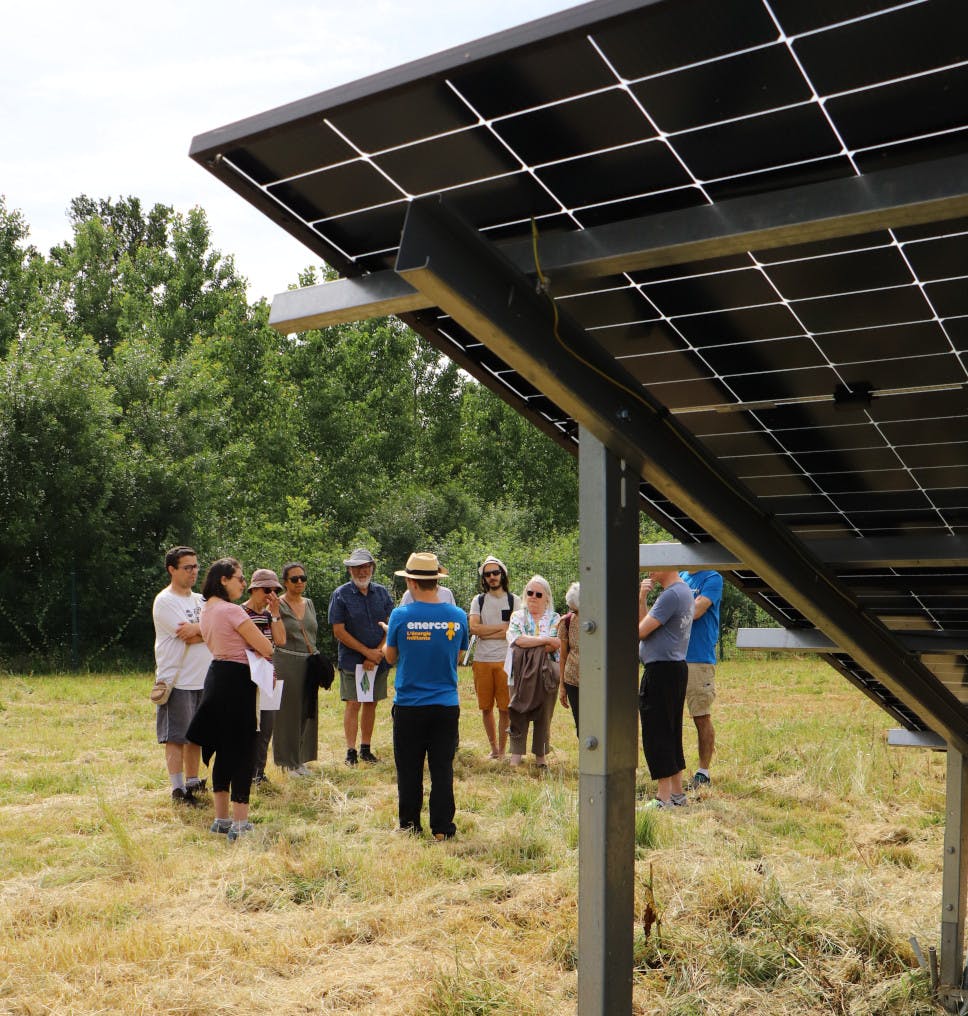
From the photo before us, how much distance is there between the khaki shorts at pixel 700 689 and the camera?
9.78 meters

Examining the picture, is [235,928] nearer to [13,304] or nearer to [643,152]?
[643,152]

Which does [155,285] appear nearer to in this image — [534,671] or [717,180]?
[534,671]

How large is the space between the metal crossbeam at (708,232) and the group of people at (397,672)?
3302 millimetres

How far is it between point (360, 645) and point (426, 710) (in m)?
3.03

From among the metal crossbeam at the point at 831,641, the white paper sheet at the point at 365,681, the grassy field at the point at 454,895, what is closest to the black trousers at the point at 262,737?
the grassy field at the point at 454,895

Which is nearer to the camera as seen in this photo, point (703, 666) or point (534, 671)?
point (703, 666)

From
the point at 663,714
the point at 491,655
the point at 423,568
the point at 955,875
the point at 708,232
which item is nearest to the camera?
the point at 708,232

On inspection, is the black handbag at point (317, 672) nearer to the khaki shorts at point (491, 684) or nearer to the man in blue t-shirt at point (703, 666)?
the khaki shorts at point (491, 684)

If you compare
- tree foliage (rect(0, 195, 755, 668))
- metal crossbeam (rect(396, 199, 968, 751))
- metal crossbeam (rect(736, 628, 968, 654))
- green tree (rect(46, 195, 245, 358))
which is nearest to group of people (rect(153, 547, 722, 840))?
metal crossbeam (rect(736, 628, 968, 654))

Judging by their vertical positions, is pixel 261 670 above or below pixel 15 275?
below

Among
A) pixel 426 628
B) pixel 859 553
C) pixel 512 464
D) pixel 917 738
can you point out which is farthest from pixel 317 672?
pixel 512 464

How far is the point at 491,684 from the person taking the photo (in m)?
11.6

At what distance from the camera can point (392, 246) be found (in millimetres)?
2898

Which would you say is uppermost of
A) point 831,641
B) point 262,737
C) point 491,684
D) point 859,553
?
point 859,553
